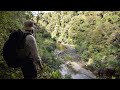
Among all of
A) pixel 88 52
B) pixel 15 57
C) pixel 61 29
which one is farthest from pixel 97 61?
pixel 15 57

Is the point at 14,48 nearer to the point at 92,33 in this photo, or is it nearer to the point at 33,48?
the point at 33,48

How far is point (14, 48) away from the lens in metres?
5.52

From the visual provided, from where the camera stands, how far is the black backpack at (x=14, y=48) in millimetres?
5504

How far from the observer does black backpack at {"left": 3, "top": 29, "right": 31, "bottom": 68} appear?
217 inches

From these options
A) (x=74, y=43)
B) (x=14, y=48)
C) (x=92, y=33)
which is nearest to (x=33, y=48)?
(x=14, y=48)

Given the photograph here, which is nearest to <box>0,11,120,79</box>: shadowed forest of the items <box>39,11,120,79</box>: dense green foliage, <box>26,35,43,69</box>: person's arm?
<box>39,11,120,79</box>: dense green foliage

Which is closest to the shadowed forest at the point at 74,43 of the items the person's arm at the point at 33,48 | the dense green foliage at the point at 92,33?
the dense green foliage at the point at 92,33

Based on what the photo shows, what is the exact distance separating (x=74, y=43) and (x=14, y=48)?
1585mm

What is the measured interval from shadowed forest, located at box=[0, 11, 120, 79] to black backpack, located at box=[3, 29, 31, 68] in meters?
0.41

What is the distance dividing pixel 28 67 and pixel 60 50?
0.96 metres

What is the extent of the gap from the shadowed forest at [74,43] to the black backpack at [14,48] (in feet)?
1.34

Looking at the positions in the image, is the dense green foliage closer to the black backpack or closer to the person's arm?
the person's arm

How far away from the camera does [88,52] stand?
20.4 ft
